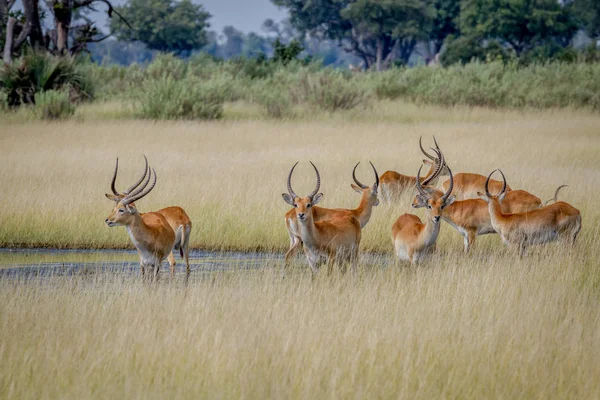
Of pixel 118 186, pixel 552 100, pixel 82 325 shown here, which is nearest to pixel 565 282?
pixel 82 325

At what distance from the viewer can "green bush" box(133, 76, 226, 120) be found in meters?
20.2

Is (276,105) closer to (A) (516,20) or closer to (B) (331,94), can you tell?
(B) (331,94)

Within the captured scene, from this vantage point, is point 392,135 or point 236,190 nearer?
point 236,190

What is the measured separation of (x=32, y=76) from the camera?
820 inches

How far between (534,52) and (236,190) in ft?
119

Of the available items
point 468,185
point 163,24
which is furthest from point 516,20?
point 468,185

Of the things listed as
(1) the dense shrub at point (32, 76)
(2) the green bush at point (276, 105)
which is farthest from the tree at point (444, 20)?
(1) the dense shrub at point (32, 76)

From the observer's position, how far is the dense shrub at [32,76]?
67.3 ft

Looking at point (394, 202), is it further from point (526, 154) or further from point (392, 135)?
point (392, 135)

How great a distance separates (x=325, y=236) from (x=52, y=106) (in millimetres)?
13647

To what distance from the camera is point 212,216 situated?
9781mm

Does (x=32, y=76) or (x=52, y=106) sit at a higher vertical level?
(x=32, y=76)

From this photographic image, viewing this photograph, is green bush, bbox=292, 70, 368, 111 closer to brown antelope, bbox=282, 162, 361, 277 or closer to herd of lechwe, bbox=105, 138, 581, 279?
herd of lechwe, bbox=105, 138, 581, 279

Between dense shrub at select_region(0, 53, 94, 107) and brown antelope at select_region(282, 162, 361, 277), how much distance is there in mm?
13869
